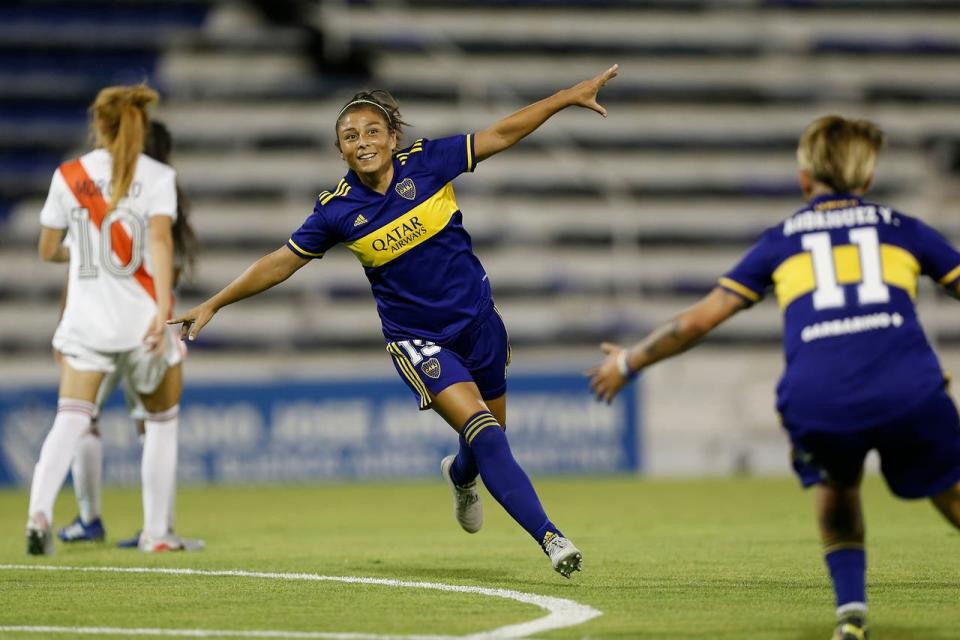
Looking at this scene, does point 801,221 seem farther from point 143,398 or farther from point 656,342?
point 143,398

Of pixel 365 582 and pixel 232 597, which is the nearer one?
pixel 232 597

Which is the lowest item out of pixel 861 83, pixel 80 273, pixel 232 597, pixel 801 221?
pixel 232 597

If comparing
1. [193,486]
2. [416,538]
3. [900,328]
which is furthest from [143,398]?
[193,486]

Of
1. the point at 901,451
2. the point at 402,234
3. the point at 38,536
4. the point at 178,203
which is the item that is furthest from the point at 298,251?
the point at 901,451

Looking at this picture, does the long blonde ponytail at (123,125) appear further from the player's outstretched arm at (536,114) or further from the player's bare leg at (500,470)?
the player's bare leg at (500,470)

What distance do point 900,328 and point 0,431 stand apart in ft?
42.7

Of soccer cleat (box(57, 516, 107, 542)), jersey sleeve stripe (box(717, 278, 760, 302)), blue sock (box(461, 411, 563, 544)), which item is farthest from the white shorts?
jersey sleeve stripe (box(717, 278, 760, 302))

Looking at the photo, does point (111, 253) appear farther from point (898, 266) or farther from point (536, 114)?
point (898, 266)

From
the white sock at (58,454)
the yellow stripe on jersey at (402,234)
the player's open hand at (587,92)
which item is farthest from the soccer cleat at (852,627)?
the white sock at (58,454)

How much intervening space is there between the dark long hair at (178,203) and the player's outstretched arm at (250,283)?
1.84 metres

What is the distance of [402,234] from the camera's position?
6.18 m

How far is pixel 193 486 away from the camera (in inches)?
609

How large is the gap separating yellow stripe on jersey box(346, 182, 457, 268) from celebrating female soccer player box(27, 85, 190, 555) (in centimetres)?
154

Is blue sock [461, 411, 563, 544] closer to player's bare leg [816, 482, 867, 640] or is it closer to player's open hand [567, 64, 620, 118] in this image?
player's open hand [567, 64, 620, 118]
